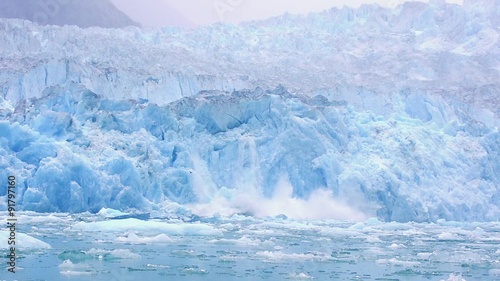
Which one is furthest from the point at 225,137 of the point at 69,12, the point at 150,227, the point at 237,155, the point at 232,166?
the point at 69,12

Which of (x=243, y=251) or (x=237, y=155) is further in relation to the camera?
(x=237, y=155)

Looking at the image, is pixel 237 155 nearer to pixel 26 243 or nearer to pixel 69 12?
pixel 26 243

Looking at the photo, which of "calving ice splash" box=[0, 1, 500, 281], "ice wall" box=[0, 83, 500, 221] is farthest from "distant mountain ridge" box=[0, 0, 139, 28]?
"ice wall" box=[0, 83, 500, 221]

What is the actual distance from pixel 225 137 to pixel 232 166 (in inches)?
34.2

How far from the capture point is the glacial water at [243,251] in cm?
917

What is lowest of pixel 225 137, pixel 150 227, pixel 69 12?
pixel 150 227

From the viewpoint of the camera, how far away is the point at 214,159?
777 inches

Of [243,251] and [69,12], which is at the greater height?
[69,12]

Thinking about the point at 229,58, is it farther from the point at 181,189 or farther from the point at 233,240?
the point at 233,240

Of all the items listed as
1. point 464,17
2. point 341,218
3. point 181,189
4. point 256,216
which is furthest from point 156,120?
point 464,17

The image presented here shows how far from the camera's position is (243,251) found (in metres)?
11.7

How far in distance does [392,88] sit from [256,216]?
34.4ft

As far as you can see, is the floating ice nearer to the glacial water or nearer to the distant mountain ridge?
the glacial water

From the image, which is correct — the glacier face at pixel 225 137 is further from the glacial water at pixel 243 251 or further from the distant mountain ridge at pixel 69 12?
the distant mountain ridge at pixel 69 12
